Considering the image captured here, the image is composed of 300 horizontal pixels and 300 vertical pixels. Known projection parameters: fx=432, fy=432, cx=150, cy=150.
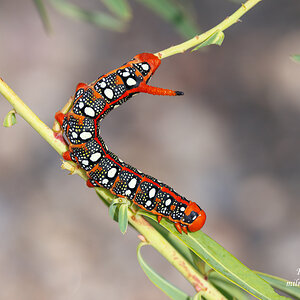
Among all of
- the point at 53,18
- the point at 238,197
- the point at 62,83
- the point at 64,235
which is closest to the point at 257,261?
the point at 238,197

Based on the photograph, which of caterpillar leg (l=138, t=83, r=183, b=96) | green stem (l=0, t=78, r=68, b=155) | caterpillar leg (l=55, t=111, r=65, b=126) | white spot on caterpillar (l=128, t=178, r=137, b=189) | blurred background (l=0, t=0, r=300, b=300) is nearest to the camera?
green stem (l=0, t=78, r=68, b=155)

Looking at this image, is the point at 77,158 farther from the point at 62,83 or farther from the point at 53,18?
the point at 53,18

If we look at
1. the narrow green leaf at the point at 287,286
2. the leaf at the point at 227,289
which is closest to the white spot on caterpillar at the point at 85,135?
the leaf at the point at 227,289

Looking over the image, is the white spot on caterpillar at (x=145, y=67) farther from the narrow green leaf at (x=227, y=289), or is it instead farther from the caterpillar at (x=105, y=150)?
the narrow green leaf at (x=227, y=289)

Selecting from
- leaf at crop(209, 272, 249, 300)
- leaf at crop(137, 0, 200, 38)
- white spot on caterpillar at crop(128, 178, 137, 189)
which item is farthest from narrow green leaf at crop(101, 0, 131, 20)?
leaf at crop(209, 272, 249, 300)

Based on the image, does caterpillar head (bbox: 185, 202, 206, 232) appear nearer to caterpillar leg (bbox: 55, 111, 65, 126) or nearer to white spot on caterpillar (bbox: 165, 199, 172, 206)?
white spot on caterpillar (bbox: 165, 199, 172, 206)

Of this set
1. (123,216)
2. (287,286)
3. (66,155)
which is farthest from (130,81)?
(287,286)

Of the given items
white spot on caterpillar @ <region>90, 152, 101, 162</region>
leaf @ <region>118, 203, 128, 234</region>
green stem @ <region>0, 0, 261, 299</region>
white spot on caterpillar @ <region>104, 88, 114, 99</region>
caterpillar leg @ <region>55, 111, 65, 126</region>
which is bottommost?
leaf @ <region>118, 203, 128, 234</region>
